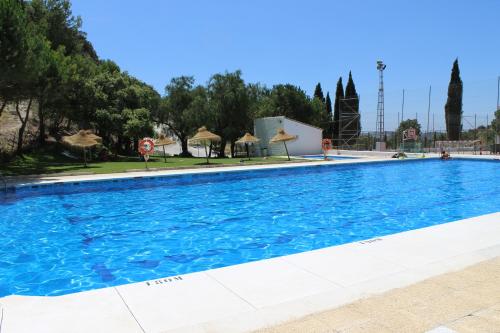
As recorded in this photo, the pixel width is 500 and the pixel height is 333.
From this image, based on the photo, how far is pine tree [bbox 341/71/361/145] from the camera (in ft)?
136

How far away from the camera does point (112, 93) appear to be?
27.2 metres

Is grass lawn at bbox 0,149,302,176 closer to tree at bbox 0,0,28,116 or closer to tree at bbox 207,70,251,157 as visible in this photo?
tree at bbox 0,0,28,116

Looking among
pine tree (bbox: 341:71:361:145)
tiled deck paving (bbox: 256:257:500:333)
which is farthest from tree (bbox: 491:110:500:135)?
tiled deck paving (bbox: 256:257:500:333)

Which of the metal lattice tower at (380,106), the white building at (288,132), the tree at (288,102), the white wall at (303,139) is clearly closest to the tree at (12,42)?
the white building at (288,132)

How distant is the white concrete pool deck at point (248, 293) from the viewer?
3312 mm

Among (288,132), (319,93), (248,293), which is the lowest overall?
(248,293)

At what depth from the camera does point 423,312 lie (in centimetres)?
329

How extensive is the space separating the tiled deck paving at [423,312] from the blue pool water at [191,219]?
3243 mm

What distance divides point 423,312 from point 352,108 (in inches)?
1670

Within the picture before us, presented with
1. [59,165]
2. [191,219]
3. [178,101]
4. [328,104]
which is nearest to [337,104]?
[328,104]

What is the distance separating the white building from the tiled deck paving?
26.7 metres

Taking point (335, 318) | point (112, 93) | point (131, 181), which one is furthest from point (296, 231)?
point (112, 93)

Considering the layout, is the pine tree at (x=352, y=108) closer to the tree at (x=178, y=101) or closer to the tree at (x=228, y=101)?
the tree at (x=228, y=101)

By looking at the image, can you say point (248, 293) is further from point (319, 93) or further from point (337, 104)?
point (319, 93)
